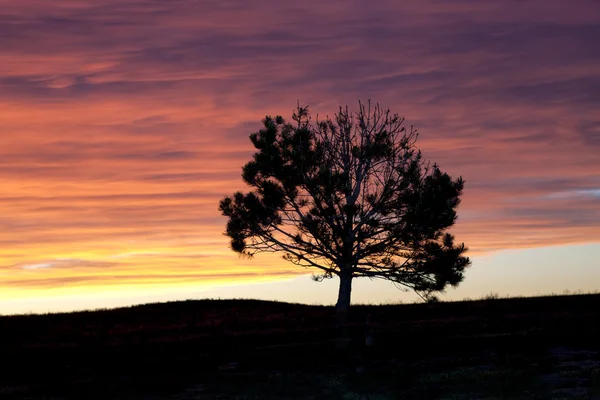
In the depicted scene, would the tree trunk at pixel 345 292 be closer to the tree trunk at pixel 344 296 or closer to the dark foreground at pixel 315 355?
the tree trunk at pixel 344 296

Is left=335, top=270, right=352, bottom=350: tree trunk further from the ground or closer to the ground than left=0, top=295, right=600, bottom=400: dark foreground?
further from the ground

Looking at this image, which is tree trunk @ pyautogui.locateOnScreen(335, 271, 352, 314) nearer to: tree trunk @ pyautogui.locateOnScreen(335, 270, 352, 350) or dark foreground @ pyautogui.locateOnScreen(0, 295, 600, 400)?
tree trunk @ pyautogui.locateOnScreen(335, 270, 352, 350)

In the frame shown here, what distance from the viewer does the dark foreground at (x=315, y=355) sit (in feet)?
64.4

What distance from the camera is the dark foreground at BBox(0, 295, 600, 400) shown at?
19641 mm

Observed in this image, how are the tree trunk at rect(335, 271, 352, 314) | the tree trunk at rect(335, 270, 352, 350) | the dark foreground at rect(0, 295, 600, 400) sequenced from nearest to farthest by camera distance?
the dark foreground at rect(0, 295, 600, 400) < the tree trunk at rect(335, 270, 352, 350) < the tree trunk at rect(335, 271, 352, 314)

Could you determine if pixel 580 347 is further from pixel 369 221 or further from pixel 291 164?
pixel 291 164

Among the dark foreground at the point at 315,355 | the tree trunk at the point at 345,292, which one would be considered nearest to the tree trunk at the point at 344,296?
the tree trunk at the point at 345,292

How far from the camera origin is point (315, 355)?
25953 millimetres

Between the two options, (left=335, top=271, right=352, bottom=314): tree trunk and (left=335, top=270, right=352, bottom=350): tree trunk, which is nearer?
(left=335, top=270, right=352, bottom=350): tree trunk

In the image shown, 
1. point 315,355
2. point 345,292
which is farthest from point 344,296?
point 315,355

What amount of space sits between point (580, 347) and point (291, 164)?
20.1 m

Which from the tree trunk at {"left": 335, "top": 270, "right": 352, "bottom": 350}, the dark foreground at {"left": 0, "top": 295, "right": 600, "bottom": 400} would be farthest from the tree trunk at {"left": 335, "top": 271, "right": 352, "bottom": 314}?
the dark foreground at {"left": 0, "top": 295, "right": 600, "bottom": 400}

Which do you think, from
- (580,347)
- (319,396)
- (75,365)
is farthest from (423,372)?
(75,365)

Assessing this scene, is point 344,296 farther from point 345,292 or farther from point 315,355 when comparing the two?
point 315,355
